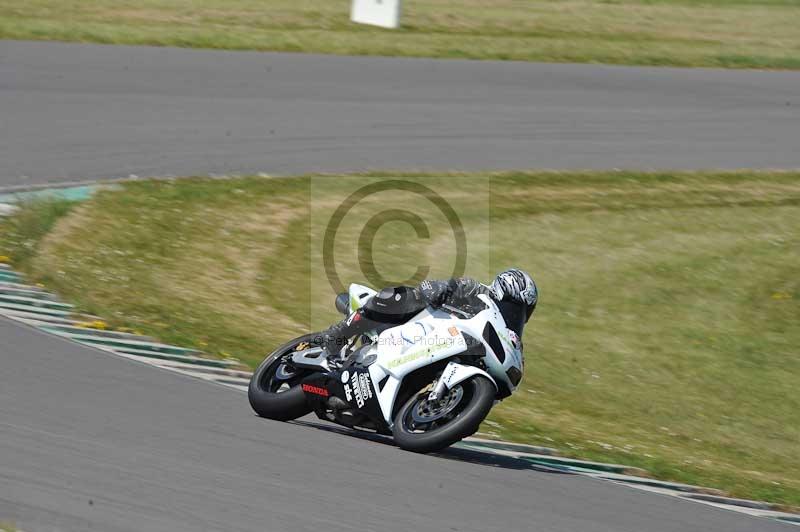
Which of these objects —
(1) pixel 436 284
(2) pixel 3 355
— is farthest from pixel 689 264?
(2) pixel 3 355

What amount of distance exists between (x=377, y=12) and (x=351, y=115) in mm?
7251

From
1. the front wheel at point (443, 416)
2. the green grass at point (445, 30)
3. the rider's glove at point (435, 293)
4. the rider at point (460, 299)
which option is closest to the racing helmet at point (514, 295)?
the rider at point (460, 299)

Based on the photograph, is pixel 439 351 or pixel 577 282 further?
pixel 577 282

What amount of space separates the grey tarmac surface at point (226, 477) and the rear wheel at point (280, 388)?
0.36 ft

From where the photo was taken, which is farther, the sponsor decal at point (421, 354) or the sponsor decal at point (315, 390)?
the sponsor decal at point (315, 390)

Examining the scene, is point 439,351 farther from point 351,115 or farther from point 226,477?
point 351,115

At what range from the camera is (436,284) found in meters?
8.01

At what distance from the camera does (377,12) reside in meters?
26.2

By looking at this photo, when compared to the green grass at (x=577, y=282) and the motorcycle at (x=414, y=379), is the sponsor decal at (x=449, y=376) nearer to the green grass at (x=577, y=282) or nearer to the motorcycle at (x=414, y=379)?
the motorcycle at (x=414, y=379)

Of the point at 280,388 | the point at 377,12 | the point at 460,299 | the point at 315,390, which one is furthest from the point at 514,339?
the point at 377,12

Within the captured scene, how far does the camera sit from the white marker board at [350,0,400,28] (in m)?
26.0

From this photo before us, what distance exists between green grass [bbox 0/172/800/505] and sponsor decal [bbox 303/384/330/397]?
5.94 feet

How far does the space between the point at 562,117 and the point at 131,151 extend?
7.66 meters

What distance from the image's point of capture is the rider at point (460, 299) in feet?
26.1
